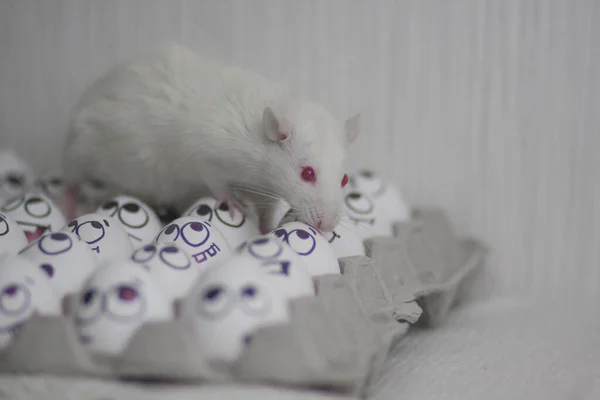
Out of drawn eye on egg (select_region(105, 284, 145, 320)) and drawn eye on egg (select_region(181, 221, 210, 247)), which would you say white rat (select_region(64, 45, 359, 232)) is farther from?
drawn eye on egg (select_region(105, 284, 145, 320))

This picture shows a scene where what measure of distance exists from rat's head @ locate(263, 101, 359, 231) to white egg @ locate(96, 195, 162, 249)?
0.31m

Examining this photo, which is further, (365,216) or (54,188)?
(54,188)

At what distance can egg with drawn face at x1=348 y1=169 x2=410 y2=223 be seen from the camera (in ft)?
5.31

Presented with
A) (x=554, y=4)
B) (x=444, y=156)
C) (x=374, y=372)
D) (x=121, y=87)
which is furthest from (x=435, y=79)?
(x=374, y=372)

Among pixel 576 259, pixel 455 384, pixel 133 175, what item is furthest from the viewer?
pixel 576 259

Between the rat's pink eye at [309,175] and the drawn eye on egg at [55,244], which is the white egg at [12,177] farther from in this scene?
the rat's pink eye at [309,175]

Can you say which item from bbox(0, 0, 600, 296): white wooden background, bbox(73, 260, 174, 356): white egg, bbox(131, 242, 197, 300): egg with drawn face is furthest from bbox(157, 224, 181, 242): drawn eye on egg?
bbox(0, 0, 600, 296): white wooden background

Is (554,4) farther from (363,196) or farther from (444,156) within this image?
(363,196)

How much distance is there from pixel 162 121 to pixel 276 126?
0.35 metres

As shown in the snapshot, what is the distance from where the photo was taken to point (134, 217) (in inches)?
55.6

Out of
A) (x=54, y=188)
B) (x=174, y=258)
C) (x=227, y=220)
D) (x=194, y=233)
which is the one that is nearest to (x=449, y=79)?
(x=227, y=220)

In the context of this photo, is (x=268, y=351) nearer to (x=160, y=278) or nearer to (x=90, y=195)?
(x=160, y=278)

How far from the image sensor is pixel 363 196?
1580mm

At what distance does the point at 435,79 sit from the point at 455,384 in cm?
93
